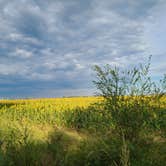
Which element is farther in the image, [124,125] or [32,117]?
[32,117]

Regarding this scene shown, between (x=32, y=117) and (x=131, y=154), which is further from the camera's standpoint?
(x=32, y=117)

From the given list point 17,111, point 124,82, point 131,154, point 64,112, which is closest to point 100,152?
point 131,154

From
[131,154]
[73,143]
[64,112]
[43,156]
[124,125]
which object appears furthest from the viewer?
[64,112]

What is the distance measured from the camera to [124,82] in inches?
366

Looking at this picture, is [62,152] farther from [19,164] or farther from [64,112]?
[64,112]

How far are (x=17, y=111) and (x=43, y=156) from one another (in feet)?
33.0

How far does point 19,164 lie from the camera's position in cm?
720

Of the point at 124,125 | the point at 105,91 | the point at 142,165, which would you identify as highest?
the point at 105,91

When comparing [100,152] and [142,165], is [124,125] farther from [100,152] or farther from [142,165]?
[142,165]

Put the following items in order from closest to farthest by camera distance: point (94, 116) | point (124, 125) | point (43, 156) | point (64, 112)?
point (43, 156)
point (124, 125)
point (94, 116)
point (64, 112)

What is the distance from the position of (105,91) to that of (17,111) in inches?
342

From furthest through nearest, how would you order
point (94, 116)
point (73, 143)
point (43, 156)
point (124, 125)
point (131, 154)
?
point (94, 116) < point (73, 143) < point (124, 125) < point (131, 154) < point (43, 156)

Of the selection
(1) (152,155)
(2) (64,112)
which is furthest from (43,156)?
(2) (64,112)

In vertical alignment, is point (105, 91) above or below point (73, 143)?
above
